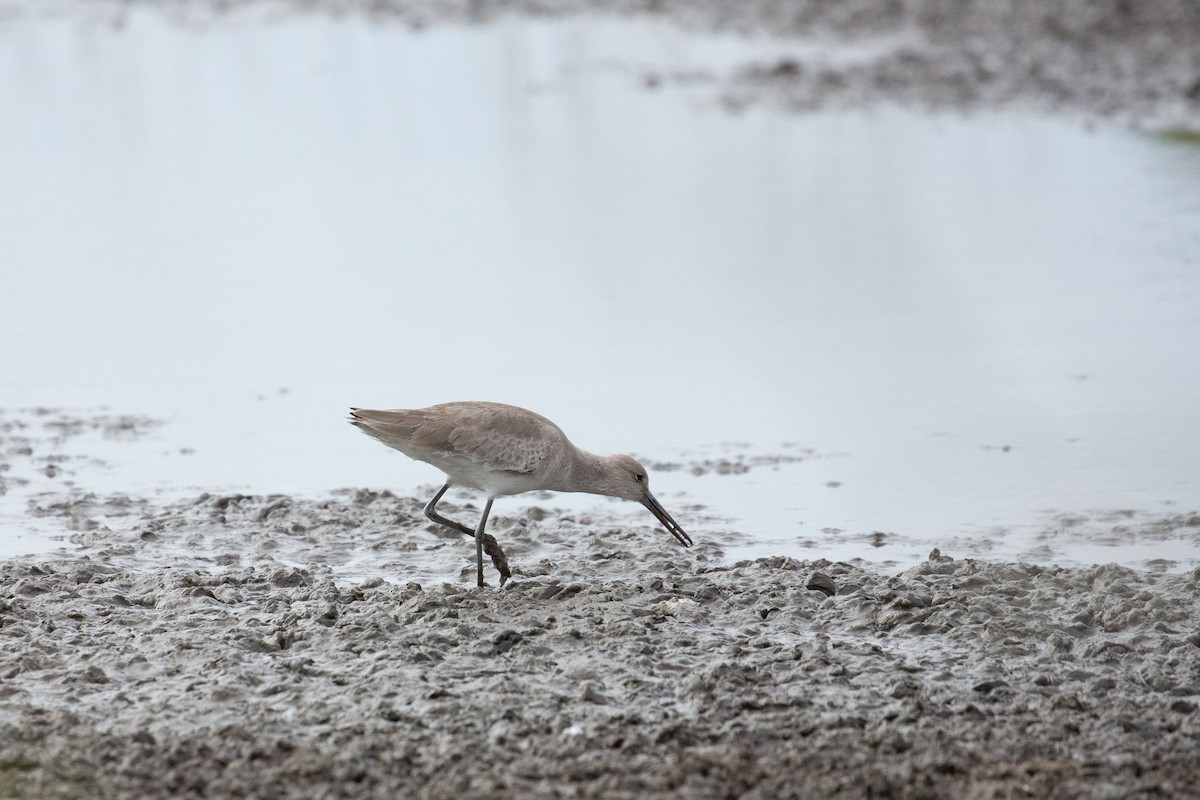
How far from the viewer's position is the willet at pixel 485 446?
6867 mm

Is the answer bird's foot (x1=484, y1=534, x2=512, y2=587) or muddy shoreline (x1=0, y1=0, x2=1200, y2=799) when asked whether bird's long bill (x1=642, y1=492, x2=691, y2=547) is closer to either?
muddy shoreline (x1=0, y1=0, x2=1200, y2=799)

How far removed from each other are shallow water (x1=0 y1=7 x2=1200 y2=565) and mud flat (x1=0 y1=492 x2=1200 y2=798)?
74 cm

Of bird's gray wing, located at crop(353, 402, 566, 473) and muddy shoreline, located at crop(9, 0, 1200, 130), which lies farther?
muddy shoreline, located at crop(9, 0, 1200, 130)

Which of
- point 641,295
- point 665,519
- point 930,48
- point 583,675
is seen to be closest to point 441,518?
point 665,519

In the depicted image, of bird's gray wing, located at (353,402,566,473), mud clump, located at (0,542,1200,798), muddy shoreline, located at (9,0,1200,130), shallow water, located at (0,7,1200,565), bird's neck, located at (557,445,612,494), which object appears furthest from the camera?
muddy shoreline, located at (9,0,1200,130)

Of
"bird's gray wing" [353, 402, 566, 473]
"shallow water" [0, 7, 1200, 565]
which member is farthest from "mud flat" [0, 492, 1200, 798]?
"shallow water" [0, 7, 1200, 565]

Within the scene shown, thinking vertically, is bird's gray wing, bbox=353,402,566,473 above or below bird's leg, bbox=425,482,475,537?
above

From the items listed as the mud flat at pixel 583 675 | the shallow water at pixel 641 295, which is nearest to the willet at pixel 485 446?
the mud flat at pixel 583 675

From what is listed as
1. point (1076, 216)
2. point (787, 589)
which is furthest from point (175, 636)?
point (1076, 216)

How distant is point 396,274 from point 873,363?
3.98 metres

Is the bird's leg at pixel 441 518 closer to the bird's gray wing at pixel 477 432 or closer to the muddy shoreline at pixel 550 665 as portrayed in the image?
the muddy shoreline at pixel 550 665

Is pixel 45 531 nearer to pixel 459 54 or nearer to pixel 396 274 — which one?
pixel 396 274

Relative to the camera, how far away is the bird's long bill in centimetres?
719

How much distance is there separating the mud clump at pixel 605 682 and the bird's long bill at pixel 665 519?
0.50 ft
